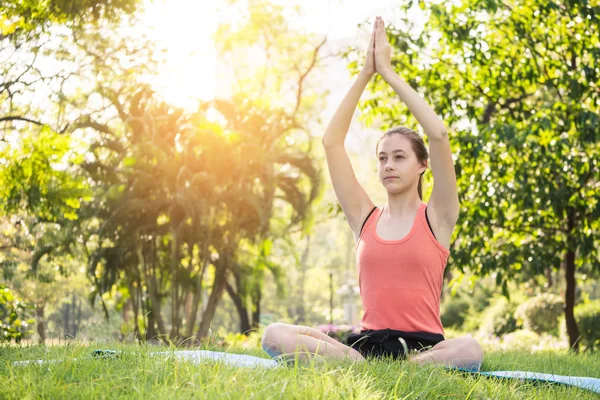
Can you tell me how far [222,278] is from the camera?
57.8 feet

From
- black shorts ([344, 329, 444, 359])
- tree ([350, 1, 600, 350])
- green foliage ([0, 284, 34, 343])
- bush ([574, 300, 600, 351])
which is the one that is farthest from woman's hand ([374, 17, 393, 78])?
bush ([574, 300, 600, 351])

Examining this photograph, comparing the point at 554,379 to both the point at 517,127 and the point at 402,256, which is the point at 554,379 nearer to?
the point at 402,256

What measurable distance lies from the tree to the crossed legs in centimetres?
387

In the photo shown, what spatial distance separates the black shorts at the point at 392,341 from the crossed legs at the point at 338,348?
87 mm

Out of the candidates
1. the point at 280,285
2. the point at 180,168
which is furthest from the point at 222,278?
the point at 180,168

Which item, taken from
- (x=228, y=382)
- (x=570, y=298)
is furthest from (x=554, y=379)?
(x=570, y=298)

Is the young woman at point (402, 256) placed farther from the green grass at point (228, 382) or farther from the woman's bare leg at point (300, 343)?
the green grass at point (228, 382)

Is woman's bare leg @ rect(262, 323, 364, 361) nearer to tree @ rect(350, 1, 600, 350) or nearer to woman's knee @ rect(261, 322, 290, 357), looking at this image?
woman's knee @ rect(261, 322, 290, 357)

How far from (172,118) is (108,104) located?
1.68 meters

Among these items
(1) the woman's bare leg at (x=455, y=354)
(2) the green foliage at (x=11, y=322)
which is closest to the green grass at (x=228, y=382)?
(1) the woman's bare leg at (x=455, y=354)

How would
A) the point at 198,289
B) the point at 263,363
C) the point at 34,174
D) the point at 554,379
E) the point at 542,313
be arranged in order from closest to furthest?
the point at 263,363 < the point at 554,379 < the point at 34,174 < the point at 198,289 < the point at 542,313

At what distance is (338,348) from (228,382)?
1340mm

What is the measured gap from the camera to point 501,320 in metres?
19.0

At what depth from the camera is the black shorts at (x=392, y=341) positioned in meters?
3.86
